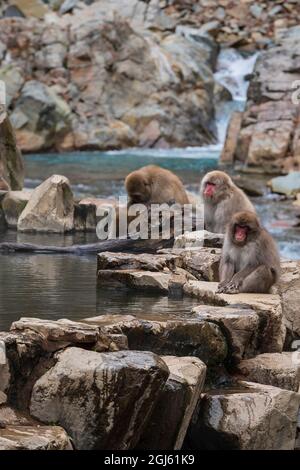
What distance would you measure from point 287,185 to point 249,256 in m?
9.40

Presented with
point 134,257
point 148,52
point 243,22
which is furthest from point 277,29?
point 134,257

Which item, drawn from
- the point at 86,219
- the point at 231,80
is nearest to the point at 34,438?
the point at 86,219

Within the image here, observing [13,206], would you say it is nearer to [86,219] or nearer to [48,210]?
[48,210]

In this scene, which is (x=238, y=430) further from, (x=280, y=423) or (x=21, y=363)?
(x=21, y=363)

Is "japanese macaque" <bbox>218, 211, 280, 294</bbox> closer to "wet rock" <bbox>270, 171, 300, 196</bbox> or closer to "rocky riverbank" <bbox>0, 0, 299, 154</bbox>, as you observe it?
"wet rock" <bbox>270, 171, 300, 196</bbox>

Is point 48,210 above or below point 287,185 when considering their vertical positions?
above

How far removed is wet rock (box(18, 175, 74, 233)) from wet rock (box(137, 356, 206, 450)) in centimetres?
505

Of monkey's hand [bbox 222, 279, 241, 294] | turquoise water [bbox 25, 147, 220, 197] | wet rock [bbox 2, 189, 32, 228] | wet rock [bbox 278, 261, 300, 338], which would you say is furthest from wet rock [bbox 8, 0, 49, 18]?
monkey's hand [bbox 222, 279, 241, 294]

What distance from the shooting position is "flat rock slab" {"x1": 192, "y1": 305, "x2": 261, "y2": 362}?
5.59 meters

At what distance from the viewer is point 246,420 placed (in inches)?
199

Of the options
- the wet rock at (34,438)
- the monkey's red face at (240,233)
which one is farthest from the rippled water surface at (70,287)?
the wet rock at (34,438)

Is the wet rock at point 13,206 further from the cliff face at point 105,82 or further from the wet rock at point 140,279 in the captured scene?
the cliff face at point 105,82

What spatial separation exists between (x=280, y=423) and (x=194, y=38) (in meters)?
22.7

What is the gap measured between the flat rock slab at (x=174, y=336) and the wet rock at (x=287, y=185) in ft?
33.0
